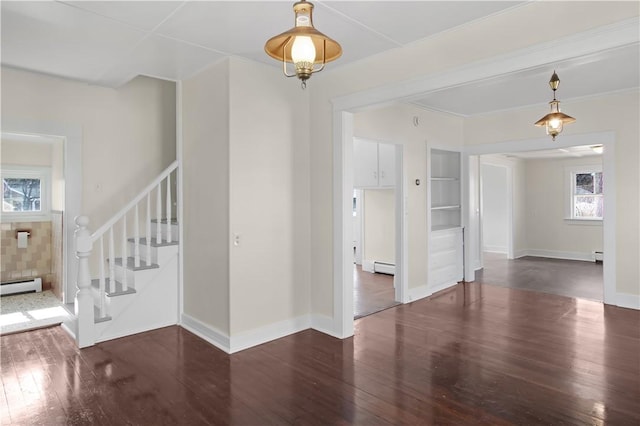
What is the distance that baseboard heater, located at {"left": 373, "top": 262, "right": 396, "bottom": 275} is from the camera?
667 centimetres

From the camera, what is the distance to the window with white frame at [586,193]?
8.73 meters

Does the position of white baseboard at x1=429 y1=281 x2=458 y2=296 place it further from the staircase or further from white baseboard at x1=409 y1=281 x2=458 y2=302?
the staircase

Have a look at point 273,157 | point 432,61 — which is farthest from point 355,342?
point 432,61

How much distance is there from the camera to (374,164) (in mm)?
6410

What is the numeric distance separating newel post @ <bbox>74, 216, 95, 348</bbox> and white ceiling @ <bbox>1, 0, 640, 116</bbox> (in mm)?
1536

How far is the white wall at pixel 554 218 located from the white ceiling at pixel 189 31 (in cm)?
553

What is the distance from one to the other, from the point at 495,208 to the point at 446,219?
4.34m

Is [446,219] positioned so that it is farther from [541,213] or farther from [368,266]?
[541,213]

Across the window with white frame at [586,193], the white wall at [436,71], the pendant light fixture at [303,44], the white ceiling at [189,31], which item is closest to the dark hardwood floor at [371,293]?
the white wall at [436,71]

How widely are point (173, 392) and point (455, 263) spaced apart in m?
4.80

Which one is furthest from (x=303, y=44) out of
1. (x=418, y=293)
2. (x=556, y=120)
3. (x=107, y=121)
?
(x=418, y=293)

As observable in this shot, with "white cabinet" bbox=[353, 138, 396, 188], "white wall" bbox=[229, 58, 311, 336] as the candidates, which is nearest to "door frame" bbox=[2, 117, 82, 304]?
"white wall" bbox=[229, 58, 311, 336]

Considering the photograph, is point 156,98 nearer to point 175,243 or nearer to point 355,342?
point 175,243

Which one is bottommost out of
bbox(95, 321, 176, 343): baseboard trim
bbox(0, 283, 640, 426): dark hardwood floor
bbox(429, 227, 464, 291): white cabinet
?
bbox(0, 283, 640, 426): dark hardwood floor
